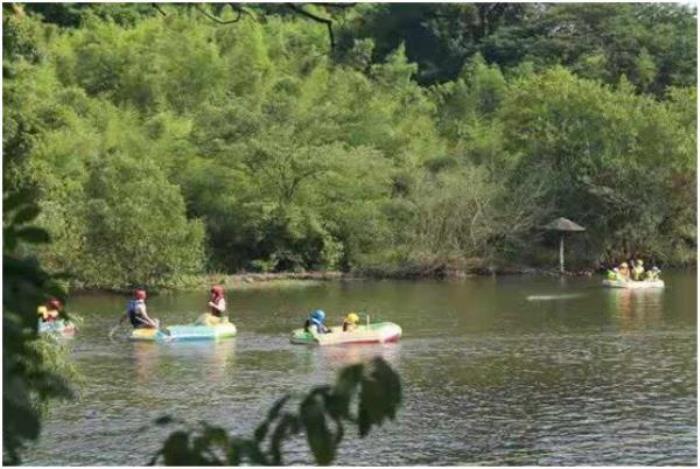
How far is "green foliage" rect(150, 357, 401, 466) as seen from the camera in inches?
79.1

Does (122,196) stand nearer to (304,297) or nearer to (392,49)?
(304,297)

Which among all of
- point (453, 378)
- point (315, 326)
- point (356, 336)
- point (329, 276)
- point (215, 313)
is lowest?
point (453, 378)

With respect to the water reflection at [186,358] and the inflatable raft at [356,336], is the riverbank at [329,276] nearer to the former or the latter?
the water reflection at [186,358]

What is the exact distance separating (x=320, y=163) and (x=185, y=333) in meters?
11.8

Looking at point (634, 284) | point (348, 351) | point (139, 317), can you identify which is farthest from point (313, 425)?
point (634, 284)

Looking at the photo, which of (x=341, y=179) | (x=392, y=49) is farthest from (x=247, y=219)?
(x=392, y=49)

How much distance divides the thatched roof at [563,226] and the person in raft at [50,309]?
27.0 meters

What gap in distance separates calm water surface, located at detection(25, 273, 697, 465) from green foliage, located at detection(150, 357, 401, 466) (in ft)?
10.8

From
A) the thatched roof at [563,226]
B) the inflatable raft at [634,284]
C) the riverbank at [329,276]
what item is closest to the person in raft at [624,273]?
the inflatable raft at [634,284]

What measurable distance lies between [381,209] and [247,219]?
3.13 metres

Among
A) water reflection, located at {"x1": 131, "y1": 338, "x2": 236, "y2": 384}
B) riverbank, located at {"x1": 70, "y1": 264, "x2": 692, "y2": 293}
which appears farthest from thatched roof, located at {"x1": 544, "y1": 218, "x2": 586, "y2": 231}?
water reflection, located at {"x1": 131, "y1": 338, "x2": 236, "y2": 384}

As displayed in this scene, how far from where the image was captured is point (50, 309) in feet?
7.79

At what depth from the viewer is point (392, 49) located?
40156 mm

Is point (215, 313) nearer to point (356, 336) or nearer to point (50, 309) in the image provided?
point (356, 336)
